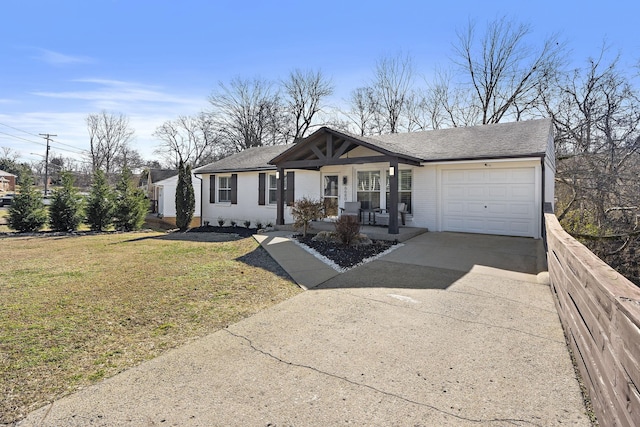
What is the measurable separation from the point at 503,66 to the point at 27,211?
95.3 ft

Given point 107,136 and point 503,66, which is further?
point 107,136

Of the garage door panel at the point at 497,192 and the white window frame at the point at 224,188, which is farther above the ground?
the white window frame at the point at 224,188

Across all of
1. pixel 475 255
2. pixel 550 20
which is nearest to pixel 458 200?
pixel 475 255

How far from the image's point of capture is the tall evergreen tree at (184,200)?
16328 millimetres

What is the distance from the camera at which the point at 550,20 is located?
19.1 metres

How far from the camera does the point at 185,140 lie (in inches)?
1710

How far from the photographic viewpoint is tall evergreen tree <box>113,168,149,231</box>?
16.0m

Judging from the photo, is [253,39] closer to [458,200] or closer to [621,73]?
[458,200]

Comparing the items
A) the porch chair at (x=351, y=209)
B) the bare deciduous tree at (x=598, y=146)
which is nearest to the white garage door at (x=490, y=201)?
the porch chair at (x=351, y=209)

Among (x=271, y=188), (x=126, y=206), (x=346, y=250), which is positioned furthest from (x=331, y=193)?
(x=126, y=206)

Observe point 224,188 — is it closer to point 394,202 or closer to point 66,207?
point 66,207

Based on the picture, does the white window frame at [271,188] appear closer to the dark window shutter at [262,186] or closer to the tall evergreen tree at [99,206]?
the dark window shutter at [262,186]

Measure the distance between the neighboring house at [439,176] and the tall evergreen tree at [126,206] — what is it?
622cm

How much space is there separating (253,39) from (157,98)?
1480cm
